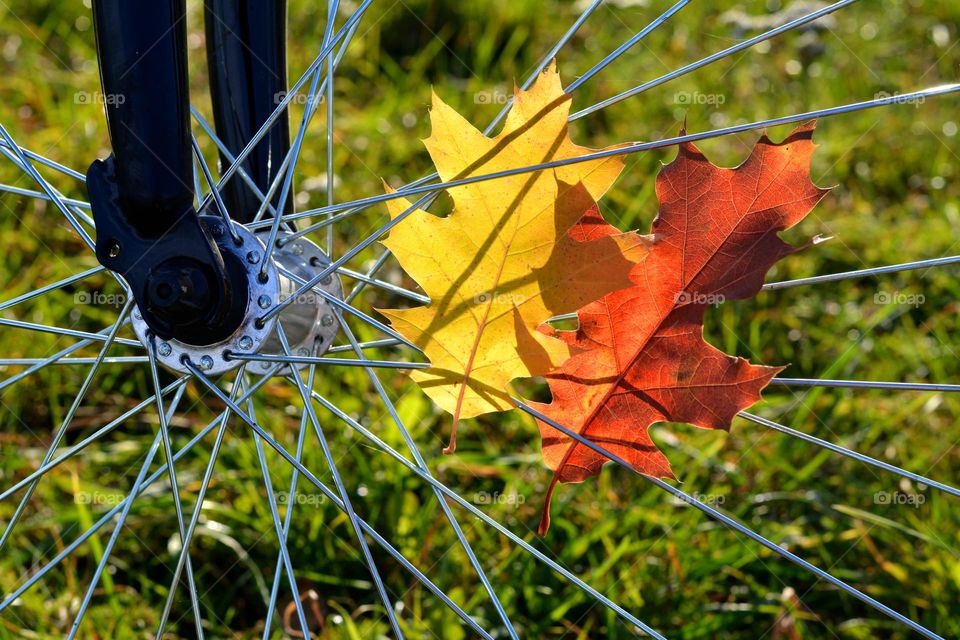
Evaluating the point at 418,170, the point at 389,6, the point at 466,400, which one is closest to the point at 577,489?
the point at 466,400

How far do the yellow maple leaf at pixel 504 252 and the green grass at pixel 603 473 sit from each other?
42 cm

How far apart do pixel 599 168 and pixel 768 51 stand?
163cm

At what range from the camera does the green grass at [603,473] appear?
3.91 ft

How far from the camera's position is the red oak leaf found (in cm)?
77

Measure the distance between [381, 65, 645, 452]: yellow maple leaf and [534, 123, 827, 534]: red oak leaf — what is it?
3cm

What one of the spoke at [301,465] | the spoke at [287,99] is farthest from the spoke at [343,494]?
the spoke at [287,99]

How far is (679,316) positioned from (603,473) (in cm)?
55

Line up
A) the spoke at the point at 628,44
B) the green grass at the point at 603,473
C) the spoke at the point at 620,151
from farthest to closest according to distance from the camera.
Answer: the green grass at the point at 603,473 → the spoke at the point at 628,44 → the spoke at the point at 620,151

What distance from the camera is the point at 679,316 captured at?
0.81 m

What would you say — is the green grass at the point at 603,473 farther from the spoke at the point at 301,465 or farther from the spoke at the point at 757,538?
the spoke at the point at 757,538

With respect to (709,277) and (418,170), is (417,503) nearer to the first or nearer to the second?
(709,277)

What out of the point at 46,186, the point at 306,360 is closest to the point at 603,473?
the point at 306,360

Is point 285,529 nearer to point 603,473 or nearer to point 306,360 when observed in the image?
point 306,360

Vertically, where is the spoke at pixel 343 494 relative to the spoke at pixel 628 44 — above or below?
below
